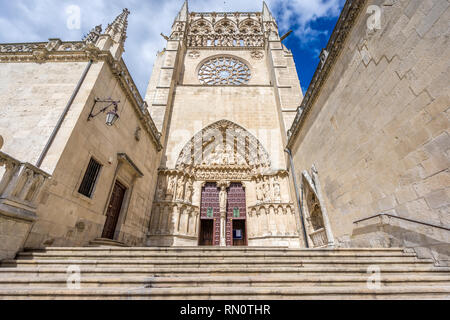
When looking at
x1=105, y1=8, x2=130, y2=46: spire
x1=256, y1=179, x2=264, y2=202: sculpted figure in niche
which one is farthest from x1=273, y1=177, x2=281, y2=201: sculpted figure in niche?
x1=105, y1=8, x2=130, y2=46: spire

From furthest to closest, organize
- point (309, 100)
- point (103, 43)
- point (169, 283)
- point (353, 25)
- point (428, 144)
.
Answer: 1. point (309, 100)
2. point (103, 43)
3. point (353, 25)
4. point (428, 144)
5. point (169, 283)

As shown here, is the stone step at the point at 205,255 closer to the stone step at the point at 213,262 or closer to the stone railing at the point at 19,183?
the stone step at the point at 213,262

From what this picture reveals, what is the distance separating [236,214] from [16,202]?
8.28 meters

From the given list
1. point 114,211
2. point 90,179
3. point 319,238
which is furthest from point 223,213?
point 90,179

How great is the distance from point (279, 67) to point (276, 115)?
12.0 ft

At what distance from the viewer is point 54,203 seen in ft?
13.3

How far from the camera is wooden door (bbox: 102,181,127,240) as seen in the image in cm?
624

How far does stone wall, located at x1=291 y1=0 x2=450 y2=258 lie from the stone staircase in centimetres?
83

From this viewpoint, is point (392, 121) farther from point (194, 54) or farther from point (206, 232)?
point (194, 54)

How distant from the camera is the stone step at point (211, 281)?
239 centimetres

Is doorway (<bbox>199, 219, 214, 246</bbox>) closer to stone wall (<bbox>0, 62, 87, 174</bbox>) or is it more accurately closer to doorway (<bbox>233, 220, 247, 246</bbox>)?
doorway (<bbox>233, 220, 247, 246</bbox>)
